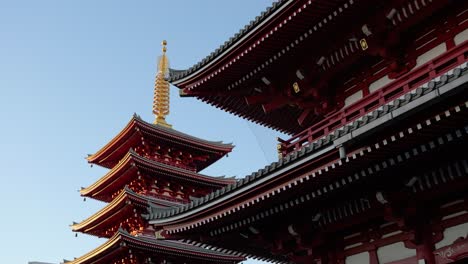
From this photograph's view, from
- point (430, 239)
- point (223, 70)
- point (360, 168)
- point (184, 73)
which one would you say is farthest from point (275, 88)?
point (430, 239)

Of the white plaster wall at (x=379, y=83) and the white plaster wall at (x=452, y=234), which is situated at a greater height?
the white plaster wall at (x=379, y=83)

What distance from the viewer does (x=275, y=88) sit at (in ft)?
44.5

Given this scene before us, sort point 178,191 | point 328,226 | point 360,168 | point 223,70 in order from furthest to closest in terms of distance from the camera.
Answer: point 178,191, point 223,70, point 328,226, point 360,168

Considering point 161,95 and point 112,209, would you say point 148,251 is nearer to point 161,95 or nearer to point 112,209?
point 112,209

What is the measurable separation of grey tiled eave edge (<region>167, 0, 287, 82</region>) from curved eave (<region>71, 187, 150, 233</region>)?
11970 mm

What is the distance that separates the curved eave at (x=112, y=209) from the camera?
89.2ft

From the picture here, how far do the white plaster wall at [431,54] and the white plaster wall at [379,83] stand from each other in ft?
2.73

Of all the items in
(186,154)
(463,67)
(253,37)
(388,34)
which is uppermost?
(186,154)

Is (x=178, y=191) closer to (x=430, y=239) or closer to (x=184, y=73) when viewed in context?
(x=184, y=73)

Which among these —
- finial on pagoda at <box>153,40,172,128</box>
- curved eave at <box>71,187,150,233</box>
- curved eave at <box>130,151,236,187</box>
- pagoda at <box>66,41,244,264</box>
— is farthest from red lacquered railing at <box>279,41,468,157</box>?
finial on pagoda at <box>153,40,172,128</box>

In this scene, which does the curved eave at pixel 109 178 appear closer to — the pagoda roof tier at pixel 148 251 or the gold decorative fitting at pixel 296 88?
the pagoda roof tier at pixel 148 251

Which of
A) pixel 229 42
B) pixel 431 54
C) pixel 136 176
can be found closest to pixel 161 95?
pixel 136 176

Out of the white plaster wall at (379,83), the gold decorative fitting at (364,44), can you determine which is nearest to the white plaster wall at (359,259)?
the white plaster wall at (379,83)

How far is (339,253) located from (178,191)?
20.6 meters
